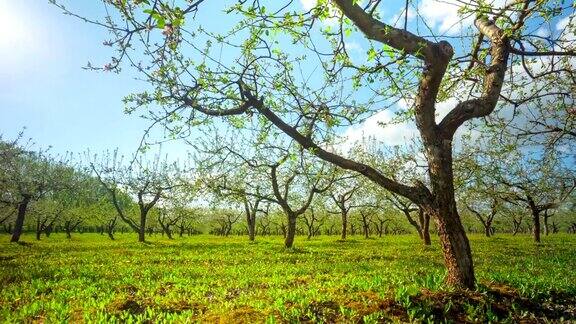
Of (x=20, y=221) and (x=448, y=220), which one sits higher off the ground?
(x=20, y=221)

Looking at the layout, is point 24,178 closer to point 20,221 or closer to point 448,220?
point 20,221

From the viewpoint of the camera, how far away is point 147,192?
4972 centimetres

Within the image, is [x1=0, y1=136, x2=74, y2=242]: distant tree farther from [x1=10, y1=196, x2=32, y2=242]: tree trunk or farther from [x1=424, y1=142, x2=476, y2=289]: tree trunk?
[x1=424, y1=142, x2=476, y2=289]: tree trunk

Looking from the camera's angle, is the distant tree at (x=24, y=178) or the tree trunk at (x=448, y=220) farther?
the distant tree at (x=24, y=178)

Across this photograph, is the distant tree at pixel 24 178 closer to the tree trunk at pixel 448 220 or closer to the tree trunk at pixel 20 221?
the tree trunk at pixel 20 221

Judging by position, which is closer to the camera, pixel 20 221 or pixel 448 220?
pixel 448 220

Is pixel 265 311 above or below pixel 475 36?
below

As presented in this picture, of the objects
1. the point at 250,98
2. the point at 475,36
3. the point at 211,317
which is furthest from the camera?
the point at 475,36

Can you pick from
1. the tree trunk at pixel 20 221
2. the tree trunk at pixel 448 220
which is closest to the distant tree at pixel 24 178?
the tree trunk at pixel 20 221

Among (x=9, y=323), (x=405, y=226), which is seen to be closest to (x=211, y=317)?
(x=9, y=323)

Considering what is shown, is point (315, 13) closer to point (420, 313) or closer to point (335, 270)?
point (420, 313)

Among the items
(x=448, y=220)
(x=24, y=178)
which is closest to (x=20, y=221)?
(x=24, y=178)

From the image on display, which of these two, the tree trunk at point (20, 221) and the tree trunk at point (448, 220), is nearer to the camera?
the tree trunk at point (448, 220)

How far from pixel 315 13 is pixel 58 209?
67811mm
